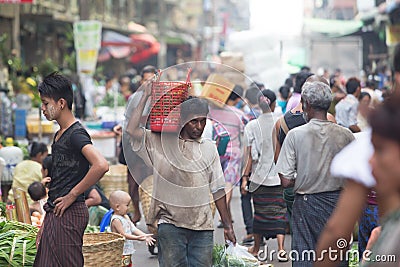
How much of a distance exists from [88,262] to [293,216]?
1.83 metres

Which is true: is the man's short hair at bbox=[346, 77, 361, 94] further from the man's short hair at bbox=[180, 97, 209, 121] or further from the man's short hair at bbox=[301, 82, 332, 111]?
the man's short hair at bbox=[180, 97, 209, 121]

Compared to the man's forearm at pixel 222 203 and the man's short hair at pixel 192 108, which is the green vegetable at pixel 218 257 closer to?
the man's forearm at pixel 222 203

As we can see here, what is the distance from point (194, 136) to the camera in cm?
623

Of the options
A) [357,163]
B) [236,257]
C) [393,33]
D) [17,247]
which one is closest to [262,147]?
[236,257]

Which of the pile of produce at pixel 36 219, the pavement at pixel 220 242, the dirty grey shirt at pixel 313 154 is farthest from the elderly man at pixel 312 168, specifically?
the pile of produce at pixel 36 219

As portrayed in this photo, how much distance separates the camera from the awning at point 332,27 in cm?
3250

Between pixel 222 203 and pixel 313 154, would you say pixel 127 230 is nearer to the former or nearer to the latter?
pixel 222 203

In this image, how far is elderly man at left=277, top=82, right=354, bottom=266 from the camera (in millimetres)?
6109

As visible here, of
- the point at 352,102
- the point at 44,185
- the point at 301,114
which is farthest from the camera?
the point at 352,102

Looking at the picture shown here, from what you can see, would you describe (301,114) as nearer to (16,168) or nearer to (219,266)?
(219,266)

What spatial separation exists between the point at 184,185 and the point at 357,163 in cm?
269

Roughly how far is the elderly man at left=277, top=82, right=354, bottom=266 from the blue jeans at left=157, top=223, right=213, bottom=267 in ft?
2.19

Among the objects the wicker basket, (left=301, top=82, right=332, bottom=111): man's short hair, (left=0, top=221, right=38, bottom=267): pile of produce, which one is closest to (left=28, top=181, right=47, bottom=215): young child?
the wicker basket

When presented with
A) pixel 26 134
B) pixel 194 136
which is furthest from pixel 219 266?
pixel 26 134
